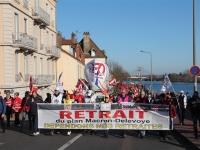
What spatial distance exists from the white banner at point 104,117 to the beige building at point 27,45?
41.4 feet

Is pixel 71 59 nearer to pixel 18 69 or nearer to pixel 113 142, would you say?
pixel 18 69

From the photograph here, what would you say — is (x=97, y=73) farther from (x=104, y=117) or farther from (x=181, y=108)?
(x=104, y=117)

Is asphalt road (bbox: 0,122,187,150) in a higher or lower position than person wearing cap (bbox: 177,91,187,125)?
lower

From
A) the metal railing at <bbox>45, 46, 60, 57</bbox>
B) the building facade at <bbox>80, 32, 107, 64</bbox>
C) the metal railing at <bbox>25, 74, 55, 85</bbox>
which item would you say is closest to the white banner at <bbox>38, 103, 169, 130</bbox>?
the metal railing at <bbox>25, 74, 55, 85</bbox>

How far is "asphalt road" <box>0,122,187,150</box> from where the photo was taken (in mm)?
10750

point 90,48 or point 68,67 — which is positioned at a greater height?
point 90,48

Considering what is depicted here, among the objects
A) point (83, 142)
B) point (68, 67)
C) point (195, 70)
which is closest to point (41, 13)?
point (68, 67)

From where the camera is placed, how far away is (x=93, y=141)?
11.9 meters

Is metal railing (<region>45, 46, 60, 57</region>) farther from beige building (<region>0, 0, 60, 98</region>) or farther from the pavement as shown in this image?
the pavement

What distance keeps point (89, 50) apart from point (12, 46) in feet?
161

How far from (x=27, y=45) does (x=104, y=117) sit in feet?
55.3

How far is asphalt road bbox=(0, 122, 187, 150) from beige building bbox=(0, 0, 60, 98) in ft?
40.1

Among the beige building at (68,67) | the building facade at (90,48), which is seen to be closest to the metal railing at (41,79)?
the beige building at (68,67)

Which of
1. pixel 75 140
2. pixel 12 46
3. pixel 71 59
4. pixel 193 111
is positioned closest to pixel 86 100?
pixel 75 140
